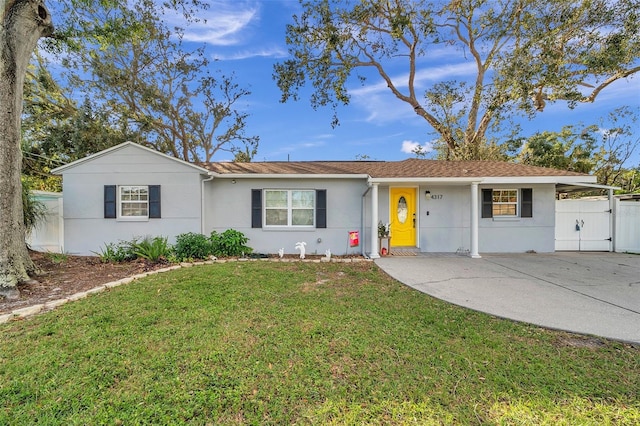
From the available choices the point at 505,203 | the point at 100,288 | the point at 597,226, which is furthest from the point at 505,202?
the point at 100,288

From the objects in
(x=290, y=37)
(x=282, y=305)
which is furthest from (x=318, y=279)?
(x=290, y=37)

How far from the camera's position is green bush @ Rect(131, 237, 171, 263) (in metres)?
7.57

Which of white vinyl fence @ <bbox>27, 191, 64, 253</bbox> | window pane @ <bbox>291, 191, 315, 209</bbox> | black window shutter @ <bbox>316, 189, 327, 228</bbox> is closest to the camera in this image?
white vinyl fence @ <bbox>27, 191, 64, 253</bbox>

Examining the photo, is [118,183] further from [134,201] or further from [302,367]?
[302,367]

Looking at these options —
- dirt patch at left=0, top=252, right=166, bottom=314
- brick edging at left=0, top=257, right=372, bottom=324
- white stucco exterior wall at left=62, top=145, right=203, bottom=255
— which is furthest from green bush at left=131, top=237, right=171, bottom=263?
brick edging at left=0, top=257, right=372, bottom=324

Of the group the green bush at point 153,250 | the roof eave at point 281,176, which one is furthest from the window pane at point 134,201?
the roof eave at point 281,176

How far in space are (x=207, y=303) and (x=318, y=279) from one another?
92.5 inches

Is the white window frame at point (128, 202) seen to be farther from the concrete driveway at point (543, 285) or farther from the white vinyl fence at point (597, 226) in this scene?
the white vinyl fence at point (597, 226)

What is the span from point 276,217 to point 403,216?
425 cm

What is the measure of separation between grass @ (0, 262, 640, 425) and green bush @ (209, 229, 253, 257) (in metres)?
3.82

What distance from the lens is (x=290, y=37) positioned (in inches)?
521

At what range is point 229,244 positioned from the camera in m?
8.20

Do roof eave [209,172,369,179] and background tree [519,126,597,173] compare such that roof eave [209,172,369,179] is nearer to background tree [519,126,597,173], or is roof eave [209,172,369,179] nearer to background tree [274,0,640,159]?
background tree [274,0,640,159]

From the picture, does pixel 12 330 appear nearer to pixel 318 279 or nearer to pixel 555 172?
pixel 318 279
